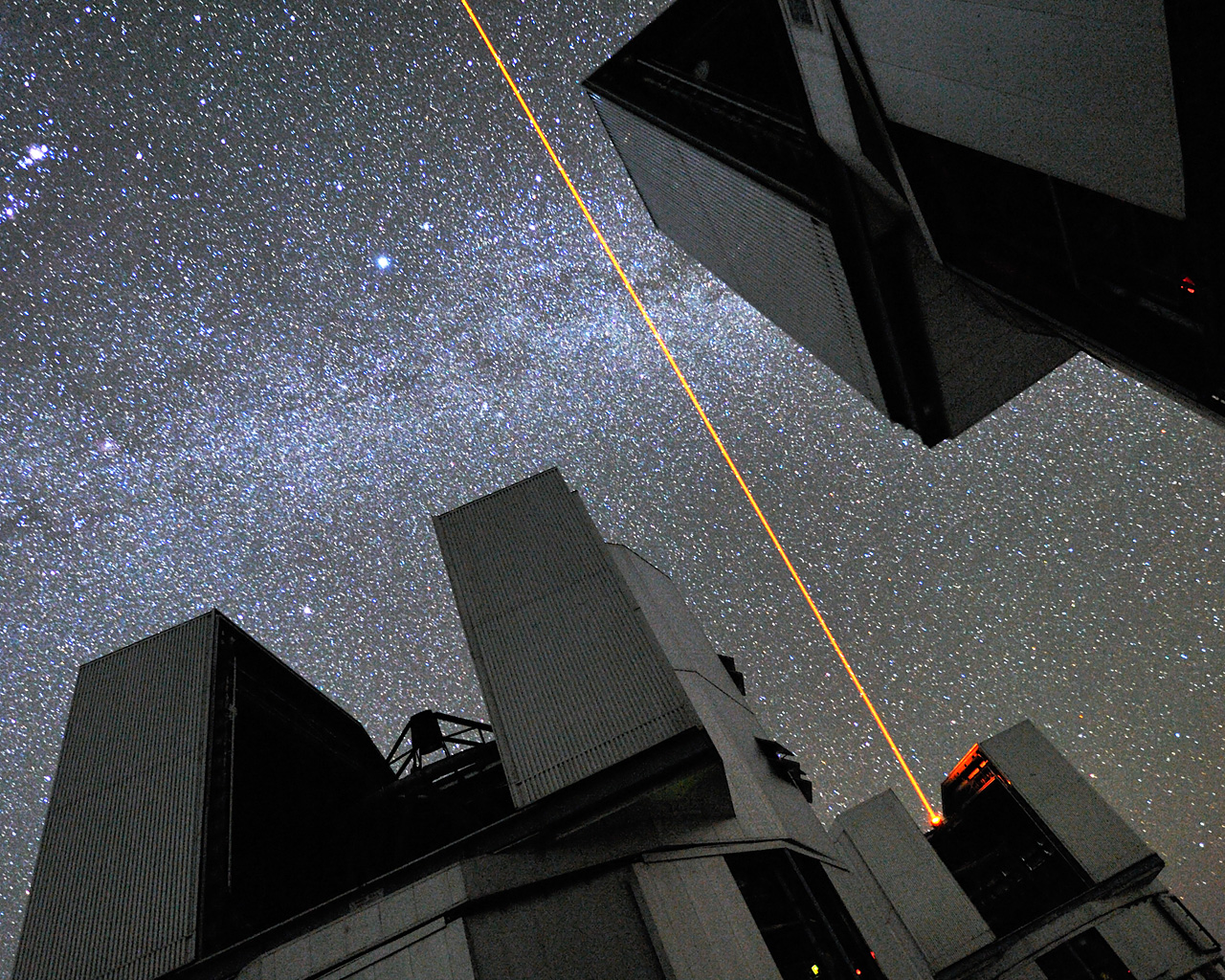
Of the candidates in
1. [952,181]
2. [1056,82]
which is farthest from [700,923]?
[952,181]

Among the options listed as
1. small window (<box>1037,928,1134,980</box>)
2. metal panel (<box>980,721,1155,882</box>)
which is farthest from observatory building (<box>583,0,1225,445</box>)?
small window (<box>1037,928,1134,980</box>)

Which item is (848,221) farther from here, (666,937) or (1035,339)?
(666,937)

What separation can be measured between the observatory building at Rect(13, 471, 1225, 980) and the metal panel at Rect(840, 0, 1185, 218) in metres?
6.07

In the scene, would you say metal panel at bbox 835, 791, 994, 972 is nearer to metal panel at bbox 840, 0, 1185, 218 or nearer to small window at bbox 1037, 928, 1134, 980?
small window at bbox 1037, 928, 1134, 980

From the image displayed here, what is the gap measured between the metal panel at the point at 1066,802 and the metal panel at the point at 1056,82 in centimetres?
1846

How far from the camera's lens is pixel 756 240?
12.3 m

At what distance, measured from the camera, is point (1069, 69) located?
4.48 metres

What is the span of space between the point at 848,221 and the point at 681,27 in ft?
28.8

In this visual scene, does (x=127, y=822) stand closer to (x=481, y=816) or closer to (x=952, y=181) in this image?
(x=481, y=816)

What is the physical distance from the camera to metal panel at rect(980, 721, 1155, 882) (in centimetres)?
1744

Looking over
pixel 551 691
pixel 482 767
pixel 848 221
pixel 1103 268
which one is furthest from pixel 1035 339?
pixel 482 767

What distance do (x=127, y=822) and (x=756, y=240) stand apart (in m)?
12.2

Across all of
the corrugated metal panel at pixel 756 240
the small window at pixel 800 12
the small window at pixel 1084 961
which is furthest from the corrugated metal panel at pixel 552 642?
the small window at pixel 1084 961

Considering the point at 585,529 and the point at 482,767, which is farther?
the point at 482,767
